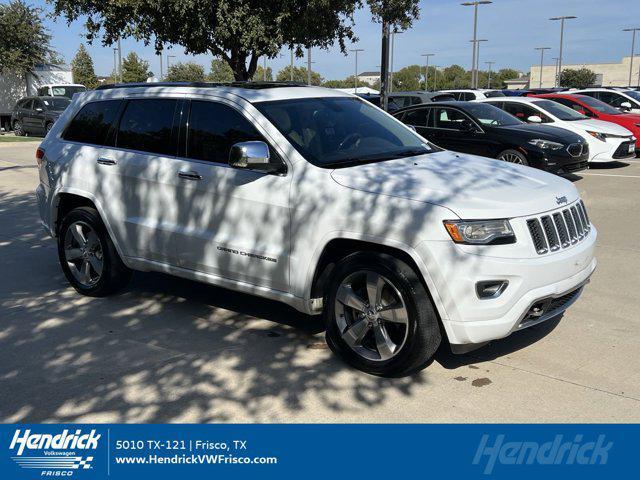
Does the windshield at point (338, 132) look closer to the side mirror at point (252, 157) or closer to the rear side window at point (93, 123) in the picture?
the side mirror at point (252, 157)

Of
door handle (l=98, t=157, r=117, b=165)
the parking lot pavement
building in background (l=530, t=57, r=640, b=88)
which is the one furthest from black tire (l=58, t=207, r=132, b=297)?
building in background (l=530, t=57, r=640, b=88)

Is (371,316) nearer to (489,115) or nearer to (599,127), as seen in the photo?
(489,115)

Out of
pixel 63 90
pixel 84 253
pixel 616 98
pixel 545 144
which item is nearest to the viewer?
pixel 84 253

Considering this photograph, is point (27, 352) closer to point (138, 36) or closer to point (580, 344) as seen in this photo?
point (580, 344)

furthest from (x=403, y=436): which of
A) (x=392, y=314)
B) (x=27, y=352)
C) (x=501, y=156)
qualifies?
(x=501, y=156)

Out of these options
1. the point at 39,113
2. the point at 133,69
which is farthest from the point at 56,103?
the point at 133,69

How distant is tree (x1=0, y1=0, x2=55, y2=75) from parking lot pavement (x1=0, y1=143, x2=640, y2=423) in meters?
29.5

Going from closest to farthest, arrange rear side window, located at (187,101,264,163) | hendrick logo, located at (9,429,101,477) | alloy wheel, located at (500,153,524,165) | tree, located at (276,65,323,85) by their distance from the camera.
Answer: hendrick logo, located at (9,429,101,477)
rear side window, located at (187,101,264,163)
alloy wheel, located at (500,153,524,165)
tree, located at (276,65,323,85)

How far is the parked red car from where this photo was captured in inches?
642

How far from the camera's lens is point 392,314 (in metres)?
4.08

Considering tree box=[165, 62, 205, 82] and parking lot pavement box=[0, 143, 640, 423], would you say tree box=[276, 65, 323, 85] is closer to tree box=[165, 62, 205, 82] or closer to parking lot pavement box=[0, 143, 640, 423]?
tree box=[165, 62, 205, 82]

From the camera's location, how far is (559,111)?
48.1ft

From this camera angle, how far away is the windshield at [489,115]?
474 inches

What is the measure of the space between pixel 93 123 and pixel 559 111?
11.5 m
